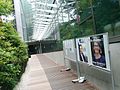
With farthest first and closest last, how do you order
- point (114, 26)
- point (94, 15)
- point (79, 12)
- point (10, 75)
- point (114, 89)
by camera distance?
point (79, 12) < point (94, 15) < point (10, 75) < point (114, 26) < point (114, 89)

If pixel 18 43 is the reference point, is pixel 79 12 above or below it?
above

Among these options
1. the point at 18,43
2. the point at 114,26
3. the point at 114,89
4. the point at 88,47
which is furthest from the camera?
the point at 18,43

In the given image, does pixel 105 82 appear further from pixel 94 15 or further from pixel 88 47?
pixel 94 15

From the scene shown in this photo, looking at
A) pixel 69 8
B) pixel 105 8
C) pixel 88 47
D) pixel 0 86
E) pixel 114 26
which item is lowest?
pixel 0 86

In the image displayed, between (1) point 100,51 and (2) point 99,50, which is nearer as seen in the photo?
(1) point 100,51

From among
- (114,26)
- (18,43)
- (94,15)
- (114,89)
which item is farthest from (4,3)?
(18,43)

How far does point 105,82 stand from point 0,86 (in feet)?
9.26

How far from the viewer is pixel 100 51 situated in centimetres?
592

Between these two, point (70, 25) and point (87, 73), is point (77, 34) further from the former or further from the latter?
point (87, 73)

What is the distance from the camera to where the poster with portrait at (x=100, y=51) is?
555cm

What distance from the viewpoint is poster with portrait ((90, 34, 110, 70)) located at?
555 centimetres

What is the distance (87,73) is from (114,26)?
2810mm

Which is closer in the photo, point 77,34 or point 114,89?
point 114,89

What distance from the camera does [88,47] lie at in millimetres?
7117
